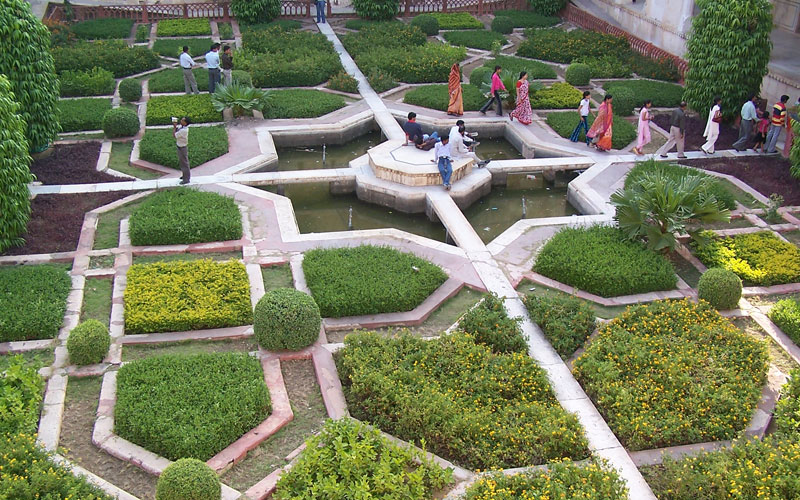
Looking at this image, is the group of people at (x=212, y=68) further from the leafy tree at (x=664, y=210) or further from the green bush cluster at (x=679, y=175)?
the leafy tree at (x=664, y=210)

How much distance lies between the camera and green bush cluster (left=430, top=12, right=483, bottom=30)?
90.5 ft

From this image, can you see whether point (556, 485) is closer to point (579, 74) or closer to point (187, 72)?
point (187, 72)

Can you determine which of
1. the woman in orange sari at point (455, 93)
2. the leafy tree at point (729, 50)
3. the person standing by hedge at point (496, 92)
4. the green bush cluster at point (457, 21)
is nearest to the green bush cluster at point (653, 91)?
the leafy tree at point (729, 50)

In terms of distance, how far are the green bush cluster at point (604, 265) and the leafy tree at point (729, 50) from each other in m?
7.17

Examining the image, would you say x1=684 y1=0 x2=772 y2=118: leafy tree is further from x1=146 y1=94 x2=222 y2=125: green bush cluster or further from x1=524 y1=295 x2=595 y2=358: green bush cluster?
x1=146 y1=94 x2=222 y2=125: green bush cluster

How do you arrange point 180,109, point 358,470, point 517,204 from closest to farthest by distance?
point 358,470 → point 517,204 → point 180,109

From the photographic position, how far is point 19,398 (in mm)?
8383

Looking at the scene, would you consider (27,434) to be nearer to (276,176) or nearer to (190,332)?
(190,332)

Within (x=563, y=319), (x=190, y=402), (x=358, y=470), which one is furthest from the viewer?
(x=563, y=319)

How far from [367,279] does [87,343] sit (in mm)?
3953

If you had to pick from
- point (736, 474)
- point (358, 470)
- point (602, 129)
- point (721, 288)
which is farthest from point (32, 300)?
point (602, 129)

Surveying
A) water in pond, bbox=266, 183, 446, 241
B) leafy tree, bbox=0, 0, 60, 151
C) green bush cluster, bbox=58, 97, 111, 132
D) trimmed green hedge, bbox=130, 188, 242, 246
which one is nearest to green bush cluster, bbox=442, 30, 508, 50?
water in pond, bbox=266, 183, 446, 241

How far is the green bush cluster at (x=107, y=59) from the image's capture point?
2066 cm

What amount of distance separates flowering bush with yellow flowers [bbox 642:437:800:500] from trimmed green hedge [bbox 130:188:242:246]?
7.67 meters
